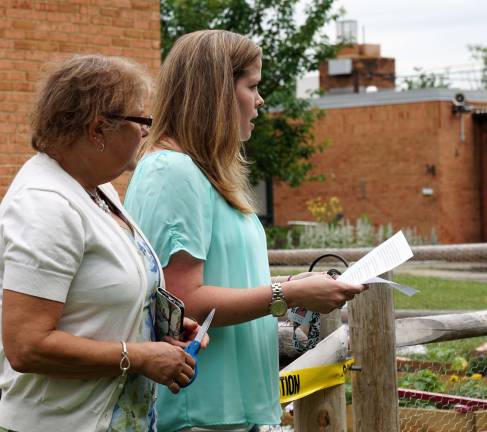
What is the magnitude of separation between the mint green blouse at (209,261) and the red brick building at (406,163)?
25.7m

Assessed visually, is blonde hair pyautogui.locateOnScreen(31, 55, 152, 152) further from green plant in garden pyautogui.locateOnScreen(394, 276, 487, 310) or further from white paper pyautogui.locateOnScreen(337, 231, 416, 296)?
green plant in garden pyautogui.locateOnScreen(394, 276, 487, 310)

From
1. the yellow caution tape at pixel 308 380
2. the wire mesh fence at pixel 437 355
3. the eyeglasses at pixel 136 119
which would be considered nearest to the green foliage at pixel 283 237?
the wire mesh fence at pixel 437 355

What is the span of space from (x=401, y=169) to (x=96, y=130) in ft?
89.0

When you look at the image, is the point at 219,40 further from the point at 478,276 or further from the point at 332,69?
the point at 332,69

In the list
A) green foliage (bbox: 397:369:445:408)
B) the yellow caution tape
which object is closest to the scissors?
the yellow caution tape

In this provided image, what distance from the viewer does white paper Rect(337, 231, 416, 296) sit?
2.99 meters

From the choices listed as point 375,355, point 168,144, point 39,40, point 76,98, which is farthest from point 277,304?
point 39,40

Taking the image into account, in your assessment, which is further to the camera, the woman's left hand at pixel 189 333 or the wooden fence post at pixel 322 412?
the wooden fence post at pixel 322 412

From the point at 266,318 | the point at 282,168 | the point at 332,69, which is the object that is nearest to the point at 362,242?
the point at 282,168

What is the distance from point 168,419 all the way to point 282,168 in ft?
58.2

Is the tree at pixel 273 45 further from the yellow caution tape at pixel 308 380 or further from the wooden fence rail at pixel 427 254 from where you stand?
the yellow caution tape at pixel 308 380

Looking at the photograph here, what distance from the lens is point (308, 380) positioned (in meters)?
3.83

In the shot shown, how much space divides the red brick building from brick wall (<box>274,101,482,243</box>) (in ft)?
0.09

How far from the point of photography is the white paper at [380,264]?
299 cm
